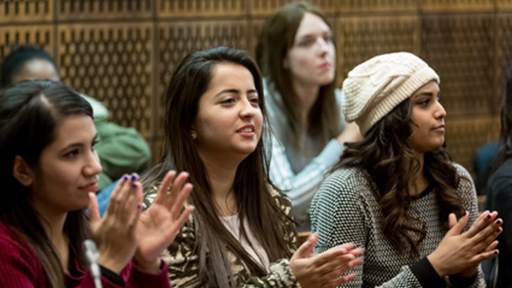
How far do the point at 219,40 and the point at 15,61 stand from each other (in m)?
1.47

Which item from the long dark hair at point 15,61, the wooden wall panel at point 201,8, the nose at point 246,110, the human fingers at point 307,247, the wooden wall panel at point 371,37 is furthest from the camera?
the wooden wall panel at point 371,37

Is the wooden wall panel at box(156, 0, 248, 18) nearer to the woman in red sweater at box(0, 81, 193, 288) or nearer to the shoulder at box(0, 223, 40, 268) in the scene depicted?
the woman in red sweater at box(0, 81, 193, 288)

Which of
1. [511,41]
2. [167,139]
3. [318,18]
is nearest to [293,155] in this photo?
[318,18]

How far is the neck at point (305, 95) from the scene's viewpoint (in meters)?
4.40

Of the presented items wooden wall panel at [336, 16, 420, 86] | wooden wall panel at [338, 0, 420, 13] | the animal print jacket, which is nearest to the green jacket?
the animal print jacket

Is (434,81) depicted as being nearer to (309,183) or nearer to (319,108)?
(309,183)

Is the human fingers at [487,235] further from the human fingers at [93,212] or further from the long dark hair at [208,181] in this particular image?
the human fingers at [93,212]

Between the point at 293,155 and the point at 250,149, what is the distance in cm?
163

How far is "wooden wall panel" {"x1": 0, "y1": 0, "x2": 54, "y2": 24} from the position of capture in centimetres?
466

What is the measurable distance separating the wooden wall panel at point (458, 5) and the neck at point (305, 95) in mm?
1879

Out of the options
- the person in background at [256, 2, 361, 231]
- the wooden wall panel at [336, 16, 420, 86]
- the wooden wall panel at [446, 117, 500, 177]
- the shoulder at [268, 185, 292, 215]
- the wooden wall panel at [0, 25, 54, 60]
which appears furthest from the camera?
the wooden wall panel at [446, 117, 500, 177]

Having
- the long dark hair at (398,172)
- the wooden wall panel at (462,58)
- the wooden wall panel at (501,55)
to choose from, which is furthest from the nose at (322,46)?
the wooden wall panel at (501,55)

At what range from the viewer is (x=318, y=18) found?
4.49 m

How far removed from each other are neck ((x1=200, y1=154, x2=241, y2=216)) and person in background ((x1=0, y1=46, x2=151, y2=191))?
1168 millimetres
